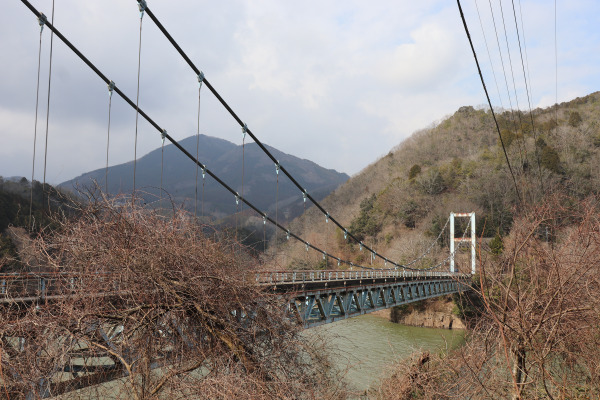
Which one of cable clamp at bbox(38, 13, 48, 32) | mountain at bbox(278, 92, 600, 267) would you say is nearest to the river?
mountain at bbox(278, 92, 600, 267)

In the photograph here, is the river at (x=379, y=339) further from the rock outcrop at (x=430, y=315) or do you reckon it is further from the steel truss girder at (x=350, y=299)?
the steel truss girder at (x=350, y=299)

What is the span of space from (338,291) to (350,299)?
1.35 metres

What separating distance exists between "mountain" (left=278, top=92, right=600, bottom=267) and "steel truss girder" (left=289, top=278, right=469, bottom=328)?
12.4 meters

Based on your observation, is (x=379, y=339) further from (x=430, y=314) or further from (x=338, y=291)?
(x=338, y=291)

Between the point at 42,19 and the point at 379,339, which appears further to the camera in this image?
the point at 379,339

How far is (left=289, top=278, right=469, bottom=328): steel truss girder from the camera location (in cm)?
1334

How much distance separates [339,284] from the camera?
16.5 m

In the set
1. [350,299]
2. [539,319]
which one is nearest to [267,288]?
[539,319]

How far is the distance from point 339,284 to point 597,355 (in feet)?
32.2

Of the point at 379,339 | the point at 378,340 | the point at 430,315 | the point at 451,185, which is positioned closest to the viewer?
the point at 378,340

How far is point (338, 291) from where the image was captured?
15.6 m

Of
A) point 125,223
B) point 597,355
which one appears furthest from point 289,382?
point 597,355

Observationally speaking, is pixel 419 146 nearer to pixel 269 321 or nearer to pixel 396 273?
pixel 396 273

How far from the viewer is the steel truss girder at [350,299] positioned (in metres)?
13.3
